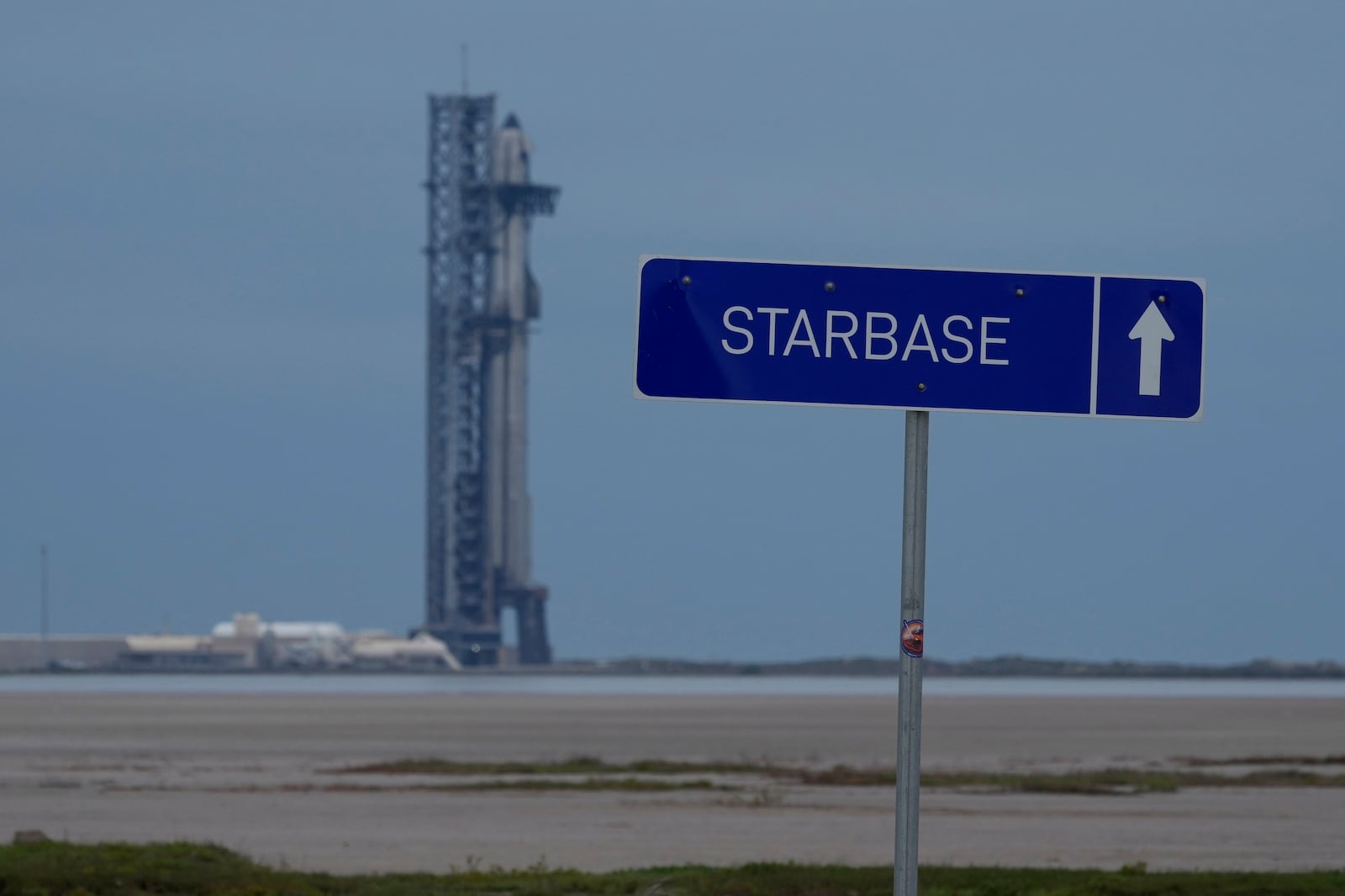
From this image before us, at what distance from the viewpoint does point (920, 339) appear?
5.81m

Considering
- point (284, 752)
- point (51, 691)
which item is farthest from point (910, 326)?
point (51, 691)

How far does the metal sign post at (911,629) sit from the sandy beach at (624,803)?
16833 millimetres

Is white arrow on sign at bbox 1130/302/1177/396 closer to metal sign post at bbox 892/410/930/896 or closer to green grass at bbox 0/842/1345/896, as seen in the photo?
metal sign post at bbox 892/410/930/896

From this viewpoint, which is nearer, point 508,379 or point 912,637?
point 912,637

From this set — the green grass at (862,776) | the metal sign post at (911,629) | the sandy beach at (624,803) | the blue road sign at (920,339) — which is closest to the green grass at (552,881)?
the sandy beach at (624,803)

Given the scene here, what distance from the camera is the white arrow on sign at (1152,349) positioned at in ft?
19.1

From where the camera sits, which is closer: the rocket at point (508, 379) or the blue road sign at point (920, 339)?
the blue road sign at point (920, 339)

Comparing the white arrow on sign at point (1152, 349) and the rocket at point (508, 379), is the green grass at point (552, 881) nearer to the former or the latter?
the white arrow on sign at point (1152, 349)

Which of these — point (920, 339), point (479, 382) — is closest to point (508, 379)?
point (479, 382)

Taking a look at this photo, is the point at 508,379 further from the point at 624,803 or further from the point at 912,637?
the point at 912,637

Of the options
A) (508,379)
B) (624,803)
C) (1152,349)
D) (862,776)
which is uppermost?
(508,379)

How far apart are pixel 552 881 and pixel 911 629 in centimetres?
1311

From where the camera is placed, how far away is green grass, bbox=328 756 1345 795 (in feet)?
134

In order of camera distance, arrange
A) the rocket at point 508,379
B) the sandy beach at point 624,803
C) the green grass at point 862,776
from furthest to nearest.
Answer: the rocket at point 508,379, the green grass at point 862,776, the sandy beach at point 624,803
